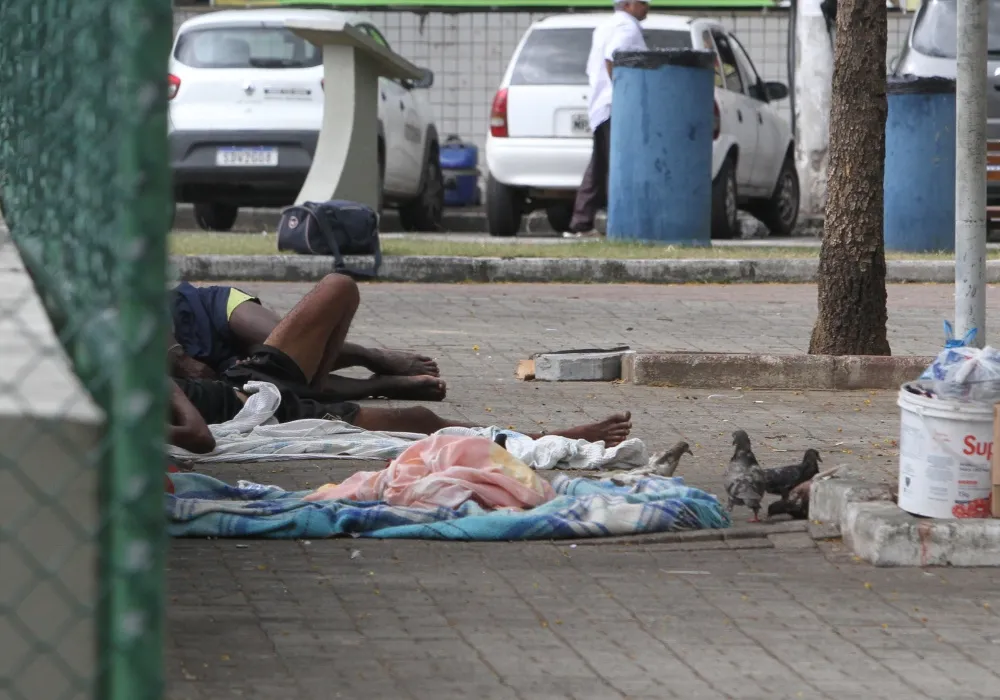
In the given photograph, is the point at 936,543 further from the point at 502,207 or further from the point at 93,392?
the point at 502,207

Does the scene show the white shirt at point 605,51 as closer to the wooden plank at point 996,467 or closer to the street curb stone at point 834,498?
the street curb stone at point 834,498

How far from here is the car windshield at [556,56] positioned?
14.2 meters

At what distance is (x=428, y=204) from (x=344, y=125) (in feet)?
12.3

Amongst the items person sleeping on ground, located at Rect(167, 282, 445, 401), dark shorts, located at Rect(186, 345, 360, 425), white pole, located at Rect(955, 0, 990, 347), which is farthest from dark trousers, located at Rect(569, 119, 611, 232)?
dark shorts, located at Rect(186, 345, 360, 425)

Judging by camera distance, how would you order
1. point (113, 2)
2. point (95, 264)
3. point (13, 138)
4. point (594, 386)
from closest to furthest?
1. point (113, 2)
2. point (95, 264)
3. point (13, 138)
4. point (594, 386)

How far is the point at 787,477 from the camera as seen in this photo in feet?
16.8

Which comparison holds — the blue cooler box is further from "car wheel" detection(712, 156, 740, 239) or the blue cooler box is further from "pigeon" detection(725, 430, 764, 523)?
"pigeon" detection(725, 430, 764, 523)

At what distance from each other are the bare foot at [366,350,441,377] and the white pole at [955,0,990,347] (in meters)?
A: 2.14

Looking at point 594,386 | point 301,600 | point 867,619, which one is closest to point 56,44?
point 301,600

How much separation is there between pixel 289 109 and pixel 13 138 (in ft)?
33.8

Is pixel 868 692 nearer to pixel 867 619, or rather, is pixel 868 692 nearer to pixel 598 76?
pixel 867 619

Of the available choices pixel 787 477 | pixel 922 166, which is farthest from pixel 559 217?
pixel 787 477

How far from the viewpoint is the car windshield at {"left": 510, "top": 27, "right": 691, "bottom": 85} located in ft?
46.6

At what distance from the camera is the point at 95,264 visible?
2.43 m
